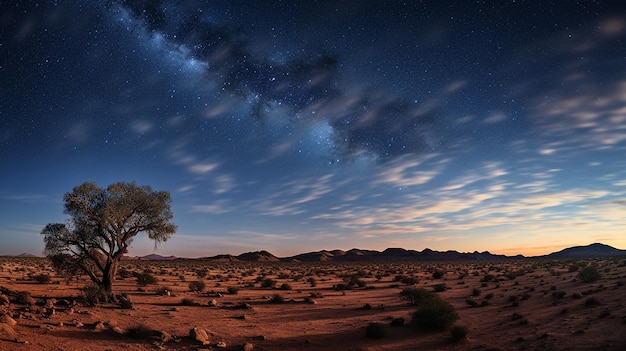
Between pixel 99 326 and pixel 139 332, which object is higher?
pixel 99 326

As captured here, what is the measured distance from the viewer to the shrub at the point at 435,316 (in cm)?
1805

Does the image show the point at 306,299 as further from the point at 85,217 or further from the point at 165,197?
the point at 85,217

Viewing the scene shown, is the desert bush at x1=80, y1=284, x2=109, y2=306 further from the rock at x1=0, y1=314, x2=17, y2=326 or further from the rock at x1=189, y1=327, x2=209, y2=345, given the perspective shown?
the rock at x1=189, y1=327, x2=209, y2=345

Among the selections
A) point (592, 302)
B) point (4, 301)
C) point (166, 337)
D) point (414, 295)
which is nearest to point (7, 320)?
point (4, 301)

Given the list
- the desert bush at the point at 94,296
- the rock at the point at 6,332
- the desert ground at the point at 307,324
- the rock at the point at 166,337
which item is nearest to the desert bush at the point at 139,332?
the desert ground at the point at 307,324

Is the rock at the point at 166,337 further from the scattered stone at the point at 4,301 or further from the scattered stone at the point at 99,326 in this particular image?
the scattered stone at the point at 4,301

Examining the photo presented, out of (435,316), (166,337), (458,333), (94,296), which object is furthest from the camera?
(94,296)

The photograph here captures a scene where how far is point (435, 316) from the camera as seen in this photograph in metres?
18.2

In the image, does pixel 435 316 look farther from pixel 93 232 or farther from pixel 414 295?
pixel 93 232

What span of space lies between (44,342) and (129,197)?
12.1m

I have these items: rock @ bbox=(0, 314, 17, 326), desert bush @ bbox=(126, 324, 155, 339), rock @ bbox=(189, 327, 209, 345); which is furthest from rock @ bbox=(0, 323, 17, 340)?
rock @ bbox=(189, 327, 209, 345)

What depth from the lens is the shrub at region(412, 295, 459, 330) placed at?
18047 mm

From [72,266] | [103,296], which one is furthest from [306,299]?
[72,266]

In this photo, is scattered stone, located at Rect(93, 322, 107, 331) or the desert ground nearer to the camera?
the desert ground
